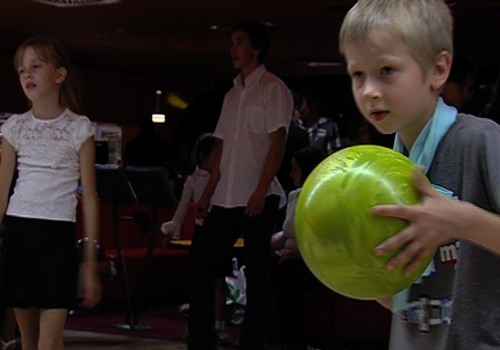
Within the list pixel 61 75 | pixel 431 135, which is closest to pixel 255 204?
pixel 61 75

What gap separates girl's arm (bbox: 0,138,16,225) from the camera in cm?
363

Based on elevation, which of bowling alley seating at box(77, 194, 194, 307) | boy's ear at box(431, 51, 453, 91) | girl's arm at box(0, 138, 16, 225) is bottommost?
bowling alley seating at box(77, 194, 194, 307)

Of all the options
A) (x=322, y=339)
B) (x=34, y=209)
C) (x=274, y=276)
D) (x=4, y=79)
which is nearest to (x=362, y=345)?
(x=322, y=339)

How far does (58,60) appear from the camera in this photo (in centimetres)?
367

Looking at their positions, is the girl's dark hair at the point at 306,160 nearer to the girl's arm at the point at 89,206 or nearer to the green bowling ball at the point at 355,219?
the girl's arm at the point at 89,206

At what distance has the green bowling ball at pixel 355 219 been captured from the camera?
1278 millimetres

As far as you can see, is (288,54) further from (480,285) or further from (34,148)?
(480,285)

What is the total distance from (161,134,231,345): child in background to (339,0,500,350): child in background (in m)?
4.17

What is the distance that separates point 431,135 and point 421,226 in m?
0.37

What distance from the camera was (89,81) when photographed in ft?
52.6

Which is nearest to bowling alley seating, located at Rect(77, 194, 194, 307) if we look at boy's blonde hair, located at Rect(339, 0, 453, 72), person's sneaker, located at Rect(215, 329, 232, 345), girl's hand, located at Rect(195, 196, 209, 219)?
person's sneaker, located at Rect(215, 329, 232, 345)

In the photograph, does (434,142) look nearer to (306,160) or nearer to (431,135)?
(431,135)

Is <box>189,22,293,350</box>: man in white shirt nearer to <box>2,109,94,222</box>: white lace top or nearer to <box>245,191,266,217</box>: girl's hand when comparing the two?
<box>245,191,266,217</box>: girl's hand

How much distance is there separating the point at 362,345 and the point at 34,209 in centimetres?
280
